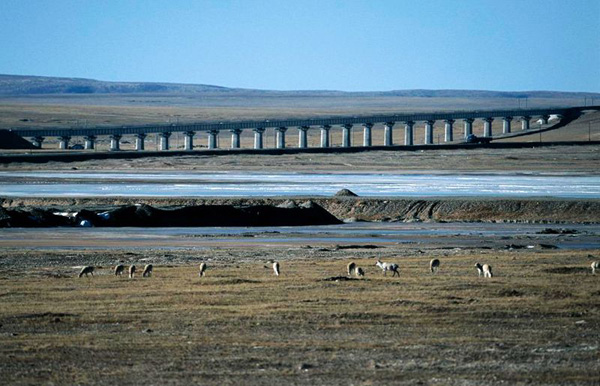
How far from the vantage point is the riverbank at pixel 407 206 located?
1986 inches

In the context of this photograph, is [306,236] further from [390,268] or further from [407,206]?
[390,268]

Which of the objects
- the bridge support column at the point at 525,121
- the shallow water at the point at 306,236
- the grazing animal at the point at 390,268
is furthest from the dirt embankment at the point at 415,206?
the bridge support column at the point at 525,121

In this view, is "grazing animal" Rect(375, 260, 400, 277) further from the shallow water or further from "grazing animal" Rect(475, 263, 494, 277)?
the shallow water

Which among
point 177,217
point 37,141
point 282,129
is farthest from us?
point 282,129

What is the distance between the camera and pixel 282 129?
160750 mm

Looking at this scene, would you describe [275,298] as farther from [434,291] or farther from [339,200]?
[339,200]

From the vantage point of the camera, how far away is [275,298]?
22469mm

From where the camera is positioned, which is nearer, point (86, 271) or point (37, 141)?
point (86, 271)

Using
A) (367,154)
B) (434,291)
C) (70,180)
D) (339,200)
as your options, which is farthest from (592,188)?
(367,154)

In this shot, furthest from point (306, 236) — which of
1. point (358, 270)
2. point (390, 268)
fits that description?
point (358, 270)

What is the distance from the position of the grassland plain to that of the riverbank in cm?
2168

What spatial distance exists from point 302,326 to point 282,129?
142 meters

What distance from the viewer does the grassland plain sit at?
1565 centimetres

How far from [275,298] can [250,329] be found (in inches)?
138
